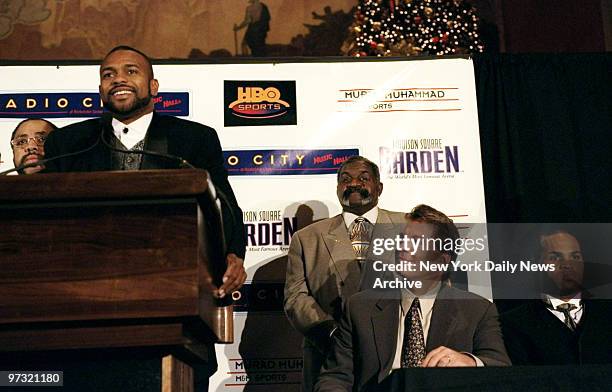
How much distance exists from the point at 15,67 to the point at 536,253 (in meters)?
2.97

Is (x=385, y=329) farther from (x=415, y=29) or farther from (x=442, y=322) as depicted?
(x=415, y=29)

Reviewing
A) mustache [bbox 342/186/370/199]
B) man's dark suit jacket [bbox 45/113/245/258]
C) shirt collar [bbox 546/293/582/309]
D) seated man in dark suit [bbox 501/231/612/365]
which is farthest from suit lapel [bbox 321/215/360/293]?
man's dark suit jacket [bbox 45/113/245/258]

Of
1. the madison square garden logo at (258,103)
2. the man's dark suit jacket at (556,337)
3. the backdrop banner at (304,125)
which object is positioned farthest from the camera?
the madison square garden logo at (258,103)

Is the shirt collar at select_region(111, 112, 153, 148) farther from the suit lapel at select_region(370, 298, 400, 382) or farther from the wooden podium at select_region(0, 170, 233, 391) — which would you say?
the wooden podium at select_region(0, 170, 233, 391)

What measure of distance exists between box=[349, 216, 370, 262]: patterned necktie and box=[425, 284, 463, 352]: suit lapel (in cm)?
107

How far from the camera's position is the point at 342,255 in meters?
3.43

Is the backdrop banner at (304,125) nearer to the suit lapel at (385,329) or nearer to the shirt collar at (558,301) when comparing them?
the shirt collar at (558,301)

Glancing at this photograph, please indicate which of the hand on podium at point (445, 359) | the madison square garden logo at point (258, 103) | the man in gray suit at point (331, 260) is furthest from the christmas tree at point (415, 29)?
the hand on podium at point (445, 359)

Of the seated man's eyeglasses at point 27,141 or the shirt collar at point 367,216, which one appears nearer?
the shirt collar at point 367,216

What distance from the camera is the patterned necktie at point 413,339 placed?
2299 millimetres

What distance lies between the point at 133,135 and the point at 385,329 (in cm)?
95

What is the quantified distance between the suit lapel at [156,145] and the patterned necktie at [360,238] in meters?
1.49

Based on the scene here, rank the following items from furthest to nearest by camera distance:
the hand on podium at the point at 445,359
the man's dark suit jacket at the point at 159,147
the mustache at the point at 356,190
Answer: the mustache at the point at 356,190, the man's dark suit jacket at the point at 159,147, the hand on podium at the point at 445,359

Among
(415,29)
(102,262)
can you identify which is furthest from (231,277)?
(415,29)
